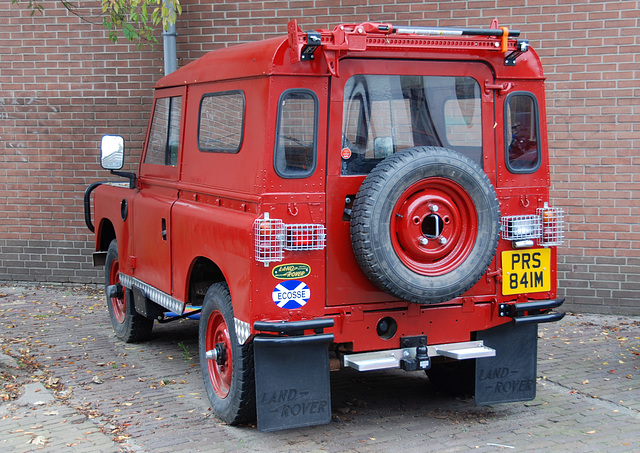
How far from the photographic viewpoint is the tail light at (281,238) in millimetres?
4578

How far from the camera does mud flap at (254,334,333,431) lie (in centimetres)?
474

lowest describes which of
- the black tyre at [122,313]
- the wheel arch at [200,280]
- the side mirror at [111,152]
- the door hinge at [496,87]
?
the black tyre at [122,313]

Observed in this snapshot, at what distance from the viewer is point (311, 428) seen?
5.28 meters

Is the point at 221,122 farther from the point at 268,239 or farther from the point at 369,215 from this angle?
the point at 369,215

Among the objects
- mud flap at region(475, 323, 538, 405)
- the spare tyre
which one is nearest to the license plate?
mud flap at region(475, 323, 538, 405)

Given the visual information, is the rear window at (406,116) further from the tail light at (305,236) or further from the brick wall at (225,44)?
the brick wall at (225,44)

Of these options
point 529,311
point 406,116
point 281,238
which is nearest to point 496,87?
point 406,116

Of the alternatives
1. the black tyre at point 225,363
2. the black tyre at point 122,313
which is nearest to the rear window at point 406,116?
the black tyre at point 225,363

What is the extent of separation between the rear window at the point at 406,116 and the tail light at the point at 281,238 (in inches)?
17.9

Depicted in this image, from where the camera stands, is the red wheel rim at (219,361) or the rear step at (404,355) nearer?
the rear step at (404,355)

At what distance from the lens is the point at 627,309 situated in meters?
8.43

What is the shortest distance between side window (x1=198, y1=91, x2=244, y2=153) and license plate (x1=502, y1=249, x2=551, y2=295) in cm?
197

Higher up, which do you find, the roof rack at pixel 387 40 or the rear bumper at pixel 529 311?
the roof rack at pixel 387 40

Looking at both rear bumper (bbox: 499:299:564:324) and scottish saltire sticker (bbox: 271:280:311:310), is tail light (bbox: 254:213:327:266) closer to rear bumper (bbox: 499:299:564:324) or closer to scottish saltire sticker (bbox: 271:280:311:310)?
scottish saltire sticker (bbox: 271:280:311:310)
